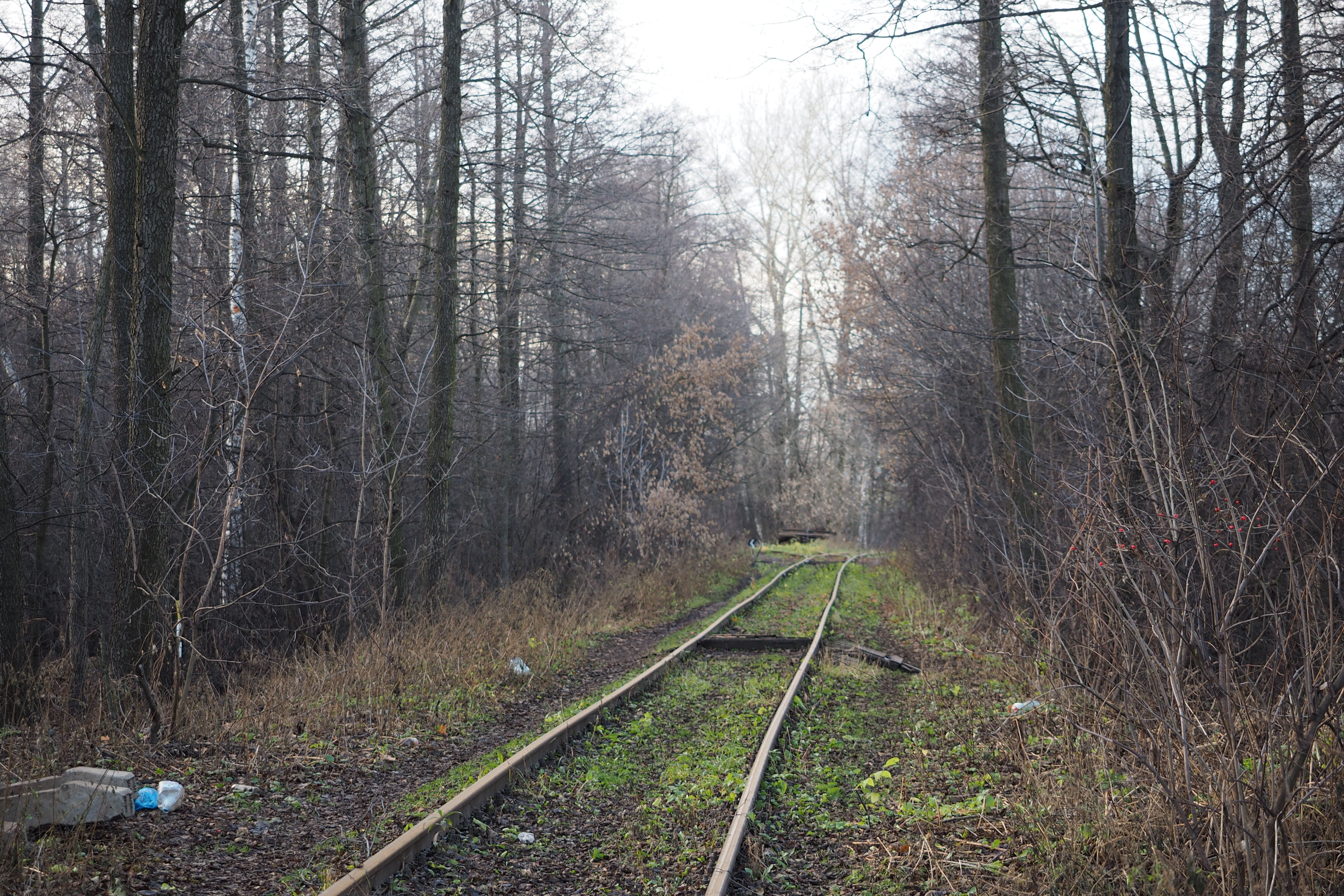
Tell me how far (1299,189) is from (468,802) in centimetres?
899

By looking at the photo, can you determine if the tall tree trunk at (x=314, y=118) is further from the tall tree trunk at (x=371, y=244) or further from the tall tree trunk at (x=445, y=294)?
the tall tree trunk at (x=445, y=294)

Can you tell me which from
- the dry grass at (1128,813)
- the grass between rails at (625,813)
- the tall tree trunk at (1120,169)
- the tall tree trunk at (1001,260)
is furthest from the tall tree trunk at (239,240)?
the tall tree trunk at (1001,260)

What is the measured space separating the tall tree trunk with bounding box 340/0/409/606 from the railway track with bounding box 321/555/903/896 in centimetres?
420

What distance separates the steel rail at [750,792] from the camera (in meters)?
4.77

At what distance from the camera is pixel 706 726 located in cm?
831

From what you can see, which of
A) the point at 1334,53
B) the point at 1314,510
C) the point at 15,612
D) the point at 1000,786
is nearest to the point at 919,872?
the point at 1000,786

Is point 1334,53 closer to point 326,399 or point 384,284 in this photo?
point 384,284

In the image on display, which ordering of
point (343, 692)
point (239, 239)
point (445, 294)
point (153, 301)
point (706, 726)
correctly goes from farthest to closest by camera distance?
point (445, 294) < point (239, 239) < point (343, 692) < point (706, 726) < point (153, 301)

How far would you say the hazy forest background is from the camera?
500 centimetres

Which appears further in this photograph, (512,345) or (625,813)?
(512,345)

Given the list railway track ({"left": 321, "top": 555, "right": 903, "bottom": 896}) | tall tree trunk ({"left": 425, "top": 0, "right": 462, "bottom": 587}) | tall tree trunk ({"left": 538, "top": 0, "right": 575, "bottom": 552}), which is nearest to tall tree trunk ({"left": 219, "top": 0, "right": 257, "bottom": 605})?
tall tree trunk ({"left": 425, "top": 0, "right": 462, "bottom": 587})

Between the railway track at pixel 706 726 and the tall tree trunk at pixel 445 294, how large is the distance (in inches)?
161

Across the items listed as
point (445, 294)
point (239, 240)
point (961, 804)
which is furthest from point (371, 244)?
point (961, 804)

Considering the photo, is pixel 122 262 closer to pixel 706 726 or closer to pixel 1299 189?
pixel 706 726
